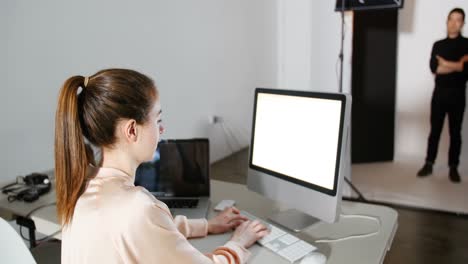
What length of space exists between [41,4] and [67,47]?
31 centimetres

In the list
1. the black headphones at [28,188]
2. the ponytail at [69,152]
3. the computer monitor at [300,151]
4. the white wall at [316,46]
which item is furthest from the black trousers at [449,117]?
the ponytail at [69,152]

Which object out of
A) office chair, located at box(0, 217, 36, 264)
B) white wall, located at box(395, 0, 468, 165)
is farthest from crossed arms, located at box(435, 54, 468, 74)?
office chair, located at box(0, 217, 36, 264)

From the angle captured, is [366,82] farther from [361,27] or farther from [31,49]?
[31,49]

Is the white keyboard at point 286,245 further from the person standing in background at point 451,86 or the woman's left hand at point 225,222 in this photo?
the person standing in background at point 451,86

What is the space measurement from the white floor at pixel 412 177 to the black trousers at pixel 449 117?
0.24m

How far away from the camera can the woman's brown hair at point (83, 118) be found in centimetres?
88

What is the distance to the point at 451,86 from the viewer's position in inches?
148

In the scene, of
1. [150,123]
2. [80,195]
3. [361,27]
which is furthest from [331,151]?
[361,27]

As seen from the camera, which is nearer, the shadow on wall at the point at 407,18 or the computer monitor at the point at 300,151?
the computer monitor at the point at 300,151

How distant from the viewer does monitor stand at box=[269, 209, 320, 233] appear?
137cm

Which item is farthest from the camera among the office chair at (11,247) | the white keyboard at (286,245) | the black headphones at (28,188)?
the black headphones at (28,188)

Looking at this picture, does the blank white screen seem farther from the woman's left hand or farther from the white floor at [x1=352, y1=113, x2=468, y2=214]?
the white floor at [x1=352, y1=113, x2=468, y2=214]

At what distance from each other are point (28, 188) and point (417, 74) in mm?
3924

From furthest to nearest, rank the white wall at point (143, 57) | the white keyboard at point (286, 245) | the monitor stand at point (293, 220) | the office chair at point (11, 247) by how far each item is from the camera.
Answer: the white wall at point (143, 57) → the monitor stand at point (293, 220) → the white keyboard at point (286, 245) → the office chair at point (11, 247)
